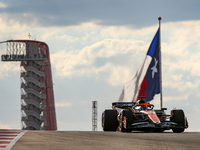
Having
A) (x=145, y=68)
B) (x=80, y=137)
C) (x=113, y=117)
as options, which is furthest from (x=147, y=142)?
(x=145, y=68)

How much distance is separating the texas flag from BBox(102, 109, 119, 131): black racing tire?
445 inches

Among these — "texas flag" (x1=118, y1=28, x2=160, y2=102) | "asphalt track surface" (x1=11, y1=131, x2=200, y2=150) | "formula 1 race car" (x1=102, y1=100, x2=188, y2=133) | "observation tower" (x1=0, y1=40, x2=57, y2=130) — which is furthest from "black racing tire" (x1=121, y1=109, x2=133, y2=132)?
"observation tower" (x1=0, y1=40, x2=57, y2=130)

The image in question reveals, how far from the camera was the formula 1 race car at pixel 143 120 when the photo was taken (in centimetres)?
2244

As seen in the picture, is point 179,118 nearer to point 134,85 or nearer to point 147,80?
point 147,80

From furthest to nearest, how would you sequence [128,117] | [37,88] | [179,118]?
[37,88], [179,118], [128,117]

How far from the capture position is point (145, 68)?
122ft

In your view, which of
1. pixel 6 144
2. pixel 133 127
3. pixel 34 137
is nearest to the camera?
pixel 6 144

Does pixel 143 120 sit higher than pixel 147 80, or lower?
lower

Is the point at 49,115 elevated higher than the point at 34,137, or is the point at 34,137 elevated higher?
the point at 34,137

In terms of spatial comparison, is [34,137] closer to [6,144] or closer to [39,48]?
[6,144]

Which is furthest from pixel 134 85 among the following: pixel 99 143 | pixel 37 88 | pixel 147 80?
pixel 37 88

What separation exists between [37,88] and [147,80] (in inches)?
2977

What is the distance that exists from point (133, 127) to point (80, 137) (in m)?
4.39

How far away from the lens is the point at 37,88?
110312 millimetres
